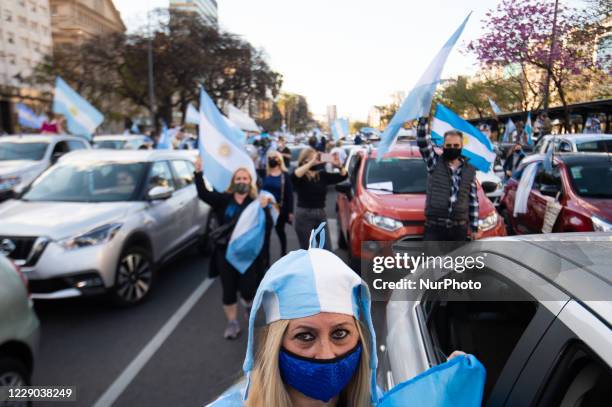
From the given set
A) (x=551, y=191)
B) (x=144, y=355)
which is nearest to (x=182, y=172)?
(x=144, y=355)

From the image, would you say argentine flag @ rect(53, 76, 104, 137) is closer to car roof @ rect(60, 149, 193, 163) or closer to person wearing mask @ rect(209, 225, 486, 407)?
car roof @ rect(60, 149, 193, 163)

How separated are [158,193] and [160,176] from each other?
0.72m

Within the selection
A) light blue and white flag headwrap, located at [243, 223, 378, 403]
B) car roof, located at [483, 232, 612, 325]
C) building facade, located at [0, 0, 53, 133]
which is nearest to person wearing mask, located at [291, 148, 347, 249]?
car roof, located at [483, 232, 612, 325]

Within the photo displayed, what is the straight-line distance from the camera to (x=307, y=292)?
4.50ft

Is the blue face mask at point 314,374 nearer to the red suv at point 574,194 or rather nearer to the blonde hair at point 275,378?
the blonde hair at point 275,378

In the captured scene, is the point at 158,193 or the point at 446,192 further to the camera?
the point at 158,193

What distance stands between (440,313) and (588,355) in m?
1.04

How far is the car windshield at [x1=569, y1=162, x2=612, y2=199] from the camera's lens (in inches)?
209

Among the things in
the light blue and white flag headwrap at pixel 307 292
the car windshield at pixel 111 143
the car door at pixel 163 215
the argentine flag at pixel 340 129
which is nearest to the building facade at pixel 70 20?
the car windshield at pixel 111 143

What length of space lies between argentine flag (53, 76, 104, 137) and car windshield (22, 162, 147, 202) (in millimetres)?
5328

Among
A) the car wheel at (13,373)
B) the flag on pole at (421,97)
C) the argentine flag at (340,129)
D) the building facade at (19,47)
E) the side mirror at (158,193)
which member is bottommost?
A: the car wheel at (13,373)

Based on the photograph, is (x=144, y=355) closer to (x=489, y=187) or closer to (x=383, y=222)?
(x=383, y=222)

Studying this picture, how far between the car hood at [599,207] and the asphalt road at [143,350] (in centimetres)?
262

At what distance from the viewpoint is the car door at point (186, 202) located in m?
6.54
